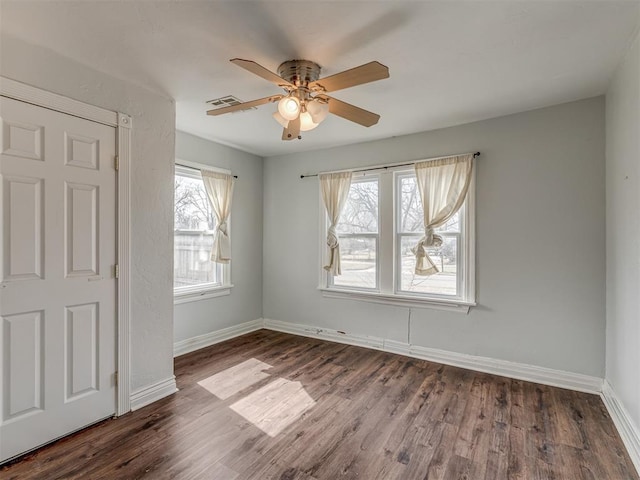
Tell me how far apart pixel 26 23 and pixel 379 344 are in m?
4.01

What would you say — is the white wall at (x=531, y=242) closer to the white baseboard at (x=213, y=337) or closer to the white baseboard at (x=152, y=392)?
the white baseboard at (x=213, y=337)

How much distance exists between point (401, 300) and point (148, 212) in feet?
9.04

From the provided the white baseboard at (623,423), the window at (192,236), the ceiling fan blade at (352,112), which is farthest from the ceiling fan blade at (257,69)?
the white baseboard at (623,423)

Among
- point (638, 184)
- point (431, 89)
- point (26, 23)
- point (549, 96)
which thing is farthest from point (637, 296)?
point (26, 23)

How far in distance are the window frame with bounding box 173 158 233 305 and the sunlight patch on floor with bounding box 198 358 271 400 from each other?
1.00 meters

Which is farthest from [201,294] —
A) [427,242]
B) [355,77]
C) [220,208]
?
[355,77]

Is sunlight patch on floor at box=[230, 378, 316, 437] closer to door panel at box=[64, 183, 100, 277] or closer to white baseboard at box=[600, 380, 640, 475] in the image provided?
door panel at box=[64, 183, 100, 277]

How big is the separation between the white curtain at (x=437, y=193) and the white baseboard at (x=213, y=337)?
8.11 feet

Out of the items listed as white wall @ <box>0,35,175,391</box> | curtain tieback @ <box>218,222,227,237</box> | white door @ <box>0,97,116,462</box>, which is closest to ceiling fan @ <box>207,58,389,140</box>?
white wall @ <box>0,35,175,391</box>

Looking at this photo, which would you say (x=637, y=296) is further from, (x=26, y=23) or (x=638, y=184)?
(x=26, y=23)

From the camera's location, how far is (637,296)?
2.01 m

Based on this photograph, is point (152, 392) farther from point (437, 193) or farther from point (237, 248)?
point (437, 193)

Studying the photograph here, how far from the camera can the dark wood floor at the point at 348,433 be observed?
1.89m

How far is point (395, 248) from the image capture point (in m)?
3.83
